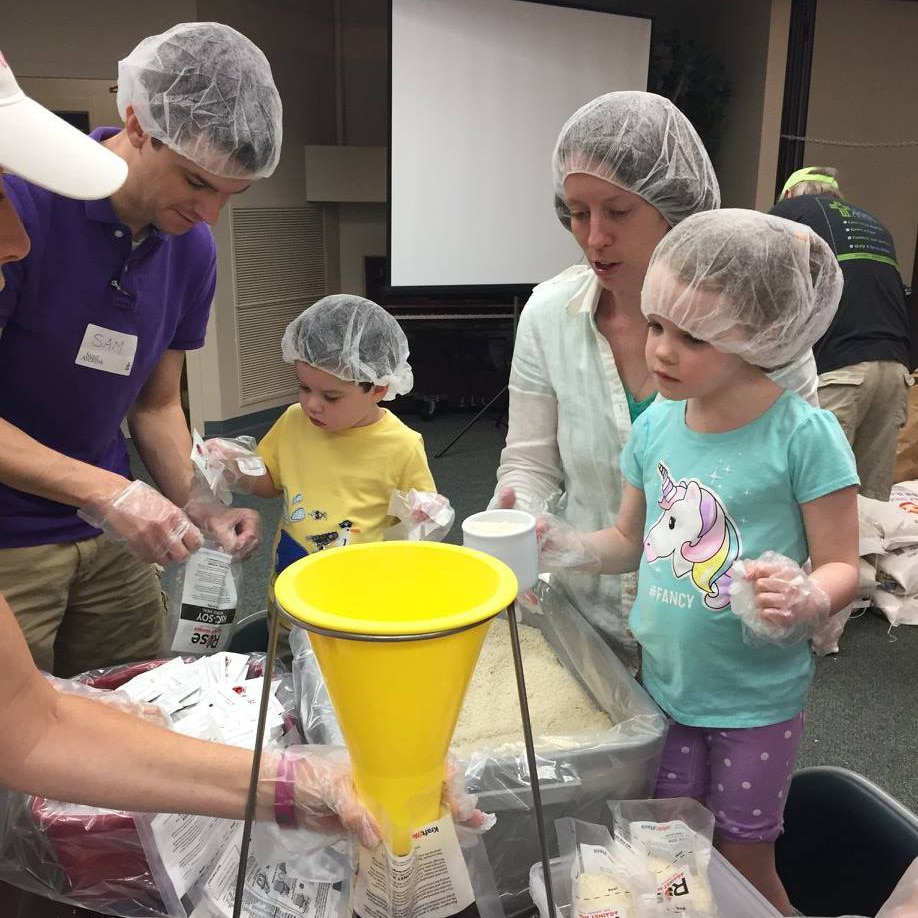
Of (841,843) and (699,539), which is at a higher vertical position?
(699,539)

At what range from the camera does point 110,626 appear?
4.39ft

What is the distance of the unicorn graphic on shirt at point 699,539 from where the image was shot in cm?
94

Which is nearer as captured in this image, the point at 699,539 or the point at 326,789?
the point at 326,789

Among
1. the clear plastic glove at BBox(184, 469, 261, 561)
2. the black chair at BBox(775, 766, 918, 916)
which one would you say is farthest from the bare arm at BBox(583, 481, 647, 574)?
the clear plastic glove at BBox(184, 469, 261, 561)

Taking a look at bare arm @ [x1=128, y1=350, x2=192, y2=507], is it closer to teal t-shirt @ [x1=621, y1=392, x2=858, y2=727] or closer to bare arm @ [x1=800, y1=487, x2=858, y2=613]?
teal t-shirt @ [x1=621, y1=392, x2=858, y2=727]

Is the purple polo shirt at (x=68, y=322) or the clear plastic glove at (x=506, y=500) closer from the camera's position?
the purple polo shirt at (x=68, y=322)

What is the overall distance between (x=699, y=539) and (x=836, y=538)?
0.50 feet

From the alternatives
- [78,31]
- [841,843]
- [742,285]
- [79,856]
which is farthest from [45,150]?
[78,31]

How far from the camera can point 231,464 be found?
1.39 meters

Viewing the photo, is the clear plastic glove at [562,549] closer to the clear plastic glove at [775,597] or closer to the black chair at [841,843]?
the clear plastic glove at [775,597]

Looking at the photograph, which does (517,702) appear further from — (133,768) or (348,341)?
(348,341)

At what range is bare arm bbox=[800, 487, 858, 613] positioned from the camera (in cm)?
91

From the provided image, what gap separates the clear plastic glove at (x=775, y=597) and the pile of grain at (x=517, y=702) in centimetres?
A: 22

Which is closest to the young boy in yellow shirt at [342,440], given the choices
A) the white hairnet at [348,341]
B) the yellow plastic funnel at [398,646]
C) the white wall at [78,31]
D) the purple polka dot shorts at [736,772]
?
the white hairnet at [348,341]
